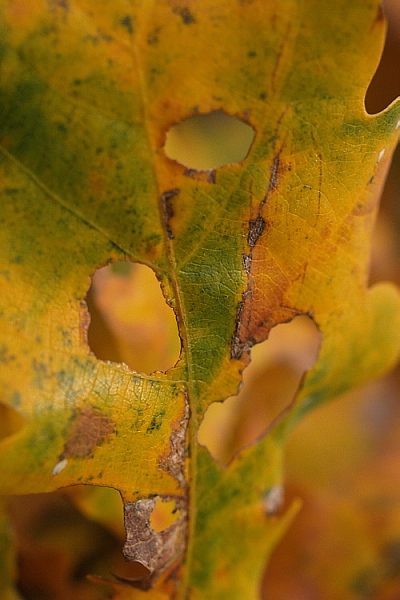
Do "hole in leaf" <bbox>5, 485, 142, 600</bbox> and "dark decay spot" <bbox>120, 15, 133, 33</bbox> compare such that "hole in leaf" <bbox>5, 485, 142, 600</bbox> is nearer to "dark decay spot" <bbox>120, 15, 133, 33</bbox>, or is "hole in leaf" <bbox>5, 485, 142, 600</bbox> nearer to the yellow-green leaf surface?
the yellow-green leaf surface

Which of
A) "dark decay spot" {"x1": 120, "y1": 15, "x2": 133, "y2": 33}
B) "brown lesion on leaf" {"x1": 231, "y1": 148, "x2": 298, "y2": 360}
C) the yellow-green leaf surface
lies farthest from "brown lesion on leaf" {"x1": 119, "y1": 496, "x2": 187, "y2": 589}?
"dark decay spot" {"x1": 120, "y1": 15, "x2": 133, "y2": 33}

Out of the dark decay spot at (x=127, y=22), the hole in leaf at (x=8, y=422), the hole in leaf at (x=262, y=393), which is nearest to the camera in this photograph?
the dark decay spot at (x=127, y=22)

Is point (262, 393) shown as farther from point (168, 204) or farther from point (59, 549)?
point (168, 204)

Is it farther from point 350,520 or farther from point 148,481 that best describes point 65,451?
point 350,520

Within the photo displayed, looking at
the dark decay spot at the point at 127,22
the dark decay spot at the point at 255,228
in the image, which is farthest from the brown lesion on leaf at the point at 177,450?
the dark decay spot at the point at 127,22

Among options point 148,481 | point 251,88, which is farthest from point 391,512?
point 251,88

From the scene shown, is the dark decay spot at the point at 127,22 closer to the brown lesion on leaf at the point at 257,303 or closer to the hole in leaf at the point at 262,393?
the brown lesion on leaf at the point at 257,303
